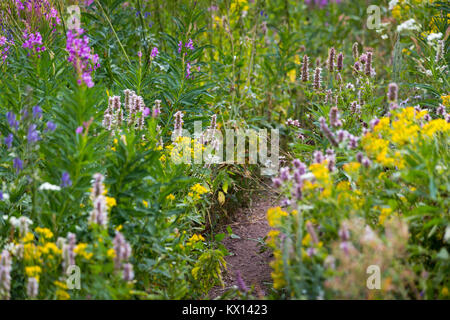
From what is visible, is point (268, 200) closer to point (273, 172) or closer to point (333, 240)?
point (273, 172)

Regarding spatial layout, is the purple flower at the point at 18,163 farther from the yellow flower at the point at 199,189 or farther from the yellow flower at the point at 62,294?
the yellow flower at the point at 199,189

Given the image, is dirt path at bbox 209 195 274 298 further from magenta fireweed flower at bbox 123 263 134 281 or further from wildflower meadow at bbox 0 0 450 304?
magenta fireweed flower at bbox 123 263 134 281

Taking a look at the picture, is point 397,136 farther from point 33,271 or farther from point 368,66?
point 33,271

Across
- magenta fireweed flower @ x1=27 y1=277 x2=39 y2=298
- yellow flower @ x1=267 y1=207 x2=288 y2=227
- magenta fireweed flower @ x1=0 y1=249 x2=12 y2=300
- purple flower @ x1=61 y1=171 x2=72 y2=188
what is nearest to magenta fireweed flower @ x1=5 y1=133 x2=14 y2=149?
purple flower @ x1=61 y1=171 x2=72 y2=188

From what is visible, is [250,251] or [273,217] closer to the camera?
[273,217]

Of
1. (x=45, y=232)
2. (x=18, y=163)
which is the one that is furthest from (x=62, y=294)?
(x=18, y=163)

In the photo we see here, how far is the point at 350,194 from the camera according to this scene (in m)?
2.50

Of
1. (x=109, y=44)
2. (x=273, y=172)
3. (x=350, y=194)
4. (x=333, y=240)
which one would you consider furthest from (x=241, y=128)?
(x=333, y=240)

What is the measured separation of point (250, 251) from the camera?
11.5 feet

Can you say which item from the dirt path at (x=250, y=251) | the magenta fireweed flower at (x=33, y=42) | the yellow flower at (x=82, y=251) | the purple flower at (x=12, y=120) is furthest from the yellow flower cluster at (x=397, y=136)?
the magenta fireweed flower at (x=33, y=42)

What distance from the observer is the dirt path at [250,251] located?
3057 millimetres

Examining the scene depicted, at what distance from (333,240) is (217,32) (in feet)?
11.3

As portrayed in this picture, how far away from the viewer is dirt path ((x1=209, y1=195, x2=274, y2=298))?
306 cm
